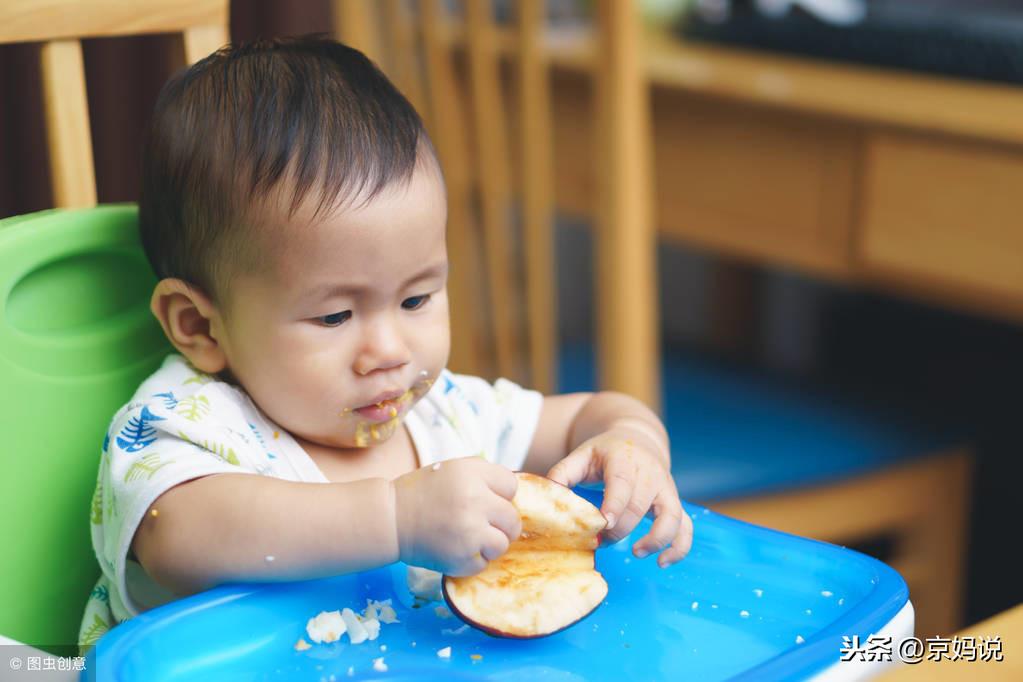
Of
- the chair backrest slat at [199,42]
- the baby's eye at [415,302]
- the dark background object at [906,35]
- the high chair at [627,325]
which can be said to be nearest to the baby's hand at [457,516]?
the baby's eye at [415,302]

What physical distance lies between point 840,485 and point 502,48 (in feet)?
1.79

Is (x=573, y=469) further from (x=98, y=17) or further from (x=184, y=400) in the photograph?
(x=98, y=17)

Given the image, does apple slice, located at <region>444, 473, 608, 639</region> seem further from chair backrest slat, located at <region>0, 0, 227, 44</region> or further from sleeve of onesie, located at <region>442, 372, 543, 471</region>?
chair backrest slat, located at <region>0, 0, 227, 44</region>

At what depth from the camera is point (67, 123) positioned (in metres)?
0.71

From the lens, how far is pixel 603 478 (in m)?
0.62

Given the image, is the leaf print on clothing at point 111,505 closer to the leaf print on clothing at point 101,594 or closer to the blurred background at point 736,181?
the leaf print on clothing at point 101,594

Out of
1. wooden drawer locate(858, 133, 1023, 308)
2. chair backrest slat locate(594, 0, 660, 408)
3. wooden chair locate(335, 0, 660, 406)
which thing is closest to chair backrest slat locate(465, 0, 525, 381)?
wooden chair locate(335, 0, 660, 406)

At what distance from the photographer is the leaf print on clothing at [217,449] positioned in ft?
1.94

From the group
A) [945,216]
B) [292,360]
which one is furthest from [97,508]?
[945,216]

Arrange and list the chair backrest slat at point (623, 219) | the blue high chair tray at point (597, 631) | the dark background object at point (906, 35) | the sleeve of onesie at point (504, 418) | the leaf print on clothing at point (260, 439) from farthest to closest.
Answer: the dark background object at point (906, 35)
the chair backrest slat at point (623, 219)
the sleeve of onesie at point (504, 418)
the leaf print on clothing at point (260, 439)
the blue high chair tray at point (597, 631)

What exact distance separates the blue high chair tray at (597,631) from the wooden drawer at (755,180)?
0.75 metres

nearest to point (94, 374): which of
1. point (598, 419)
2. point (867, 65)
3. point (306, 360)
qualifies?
point (306, 360)

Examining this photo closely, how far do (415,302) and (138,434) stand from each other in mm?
149

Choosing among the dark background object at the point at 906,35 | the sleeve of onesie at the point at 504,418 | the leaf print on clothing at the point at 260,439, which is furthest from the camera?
the dark background object at the point at 906,35
